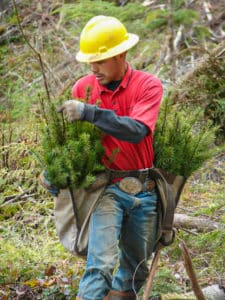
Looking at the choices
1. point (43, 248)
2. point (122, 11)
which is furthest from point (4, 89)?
point (43, 248)

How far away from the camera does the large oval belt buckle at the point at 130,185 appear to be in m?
4.44

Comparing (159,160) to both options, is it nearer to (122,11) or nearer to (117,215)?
(117,215)

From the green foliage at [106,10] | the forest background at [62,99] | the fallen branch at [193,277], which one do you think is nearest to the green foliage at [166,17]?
the forest background at [62,99]

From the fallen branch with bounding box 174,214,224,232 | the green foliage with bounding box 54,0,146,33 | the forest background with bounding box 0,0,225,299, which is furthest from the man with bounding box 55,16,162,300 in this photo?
the green foliage with bounding box 54,0,146,33

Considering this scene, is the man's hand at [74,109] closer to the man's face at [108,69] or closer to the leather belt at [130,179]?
the man's face at [108,69]

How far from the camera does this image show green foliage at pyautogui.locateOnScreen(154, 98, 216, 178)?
473 cm

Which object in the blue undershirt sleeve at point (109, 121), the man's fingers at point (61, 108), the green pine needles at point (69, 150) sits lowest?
the green pine needles at point (69, 150)

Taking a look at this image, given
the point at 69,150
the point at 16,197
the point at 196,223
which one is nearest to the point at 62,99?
the point at 69,150

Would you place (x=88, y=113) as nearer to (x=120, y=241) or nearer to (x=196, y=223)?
(x=120, y=241)

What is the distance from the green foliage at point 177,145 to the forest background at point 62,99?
2.63 ft

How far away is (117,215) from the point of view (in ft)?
14.4

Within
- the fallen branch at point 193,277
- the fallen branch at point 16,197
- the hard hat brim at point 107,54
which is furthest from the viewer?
the fallen branch at point 16,197

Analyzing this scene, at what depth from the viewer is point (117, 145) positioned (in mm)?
4449

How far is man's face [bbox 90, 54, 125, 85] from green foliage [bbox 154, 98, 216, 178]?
58cm
